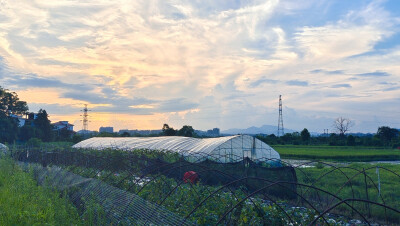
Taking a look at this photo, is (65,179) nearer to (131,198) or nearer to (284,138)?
(131,198)

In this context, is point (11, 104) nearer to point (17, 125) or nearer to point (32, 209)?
point (17, 125)

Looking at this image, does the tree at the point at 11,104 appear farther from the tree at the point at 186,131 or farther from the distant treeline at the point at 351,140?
the distant treeline at the point at 351,140

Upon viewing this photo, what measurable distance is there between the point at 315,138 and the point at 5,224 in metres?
58.4

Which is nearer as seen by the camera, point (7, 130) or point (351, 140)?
point (7, 130)

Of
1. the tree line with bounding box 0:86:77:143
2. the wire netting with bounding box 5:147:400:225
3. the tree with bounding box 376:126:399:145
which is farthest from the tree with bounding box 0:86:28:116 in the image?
the tree with bounding box 376:126:399:145

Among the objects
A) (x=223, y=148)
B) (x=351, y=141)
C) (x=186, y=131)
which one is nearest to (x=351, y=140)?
(x=351, y=141)

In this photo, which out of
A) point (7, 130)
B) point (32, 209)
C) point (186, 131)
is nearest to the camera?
point (32, 209)

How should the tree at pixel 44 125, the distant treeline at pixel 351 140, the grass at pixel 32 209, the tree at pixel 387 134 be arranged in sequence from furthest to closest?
1. the tree at pixel 387 134
2. the distant treeline at pixel 351 140
3. the tree at pixel 44 125
4. the grass at pixel 32 209

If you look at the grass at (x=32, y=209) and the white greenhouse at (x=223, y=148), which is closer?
the grass at (x=32, y=209)

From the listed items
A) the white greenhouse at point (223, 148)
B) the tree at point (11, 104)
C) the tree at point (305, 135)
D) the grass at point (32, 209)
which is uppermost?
the tree at point (11, 104)

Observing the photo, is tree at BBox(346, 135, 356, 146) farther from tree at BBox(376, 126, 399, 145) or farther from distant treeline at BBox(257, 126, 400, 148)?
tree at BBox(376, 126, 399, 145)

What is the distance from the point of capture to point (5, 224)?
607 centimetres

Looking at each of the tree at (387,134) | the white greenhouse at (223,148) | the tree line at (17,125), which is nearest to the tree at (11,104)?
the tree line at (17,125)

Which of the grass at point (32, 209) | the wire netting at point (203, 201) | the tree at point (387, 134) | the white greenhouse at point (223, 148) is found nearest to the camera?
the wire netting at point (203, 201)
